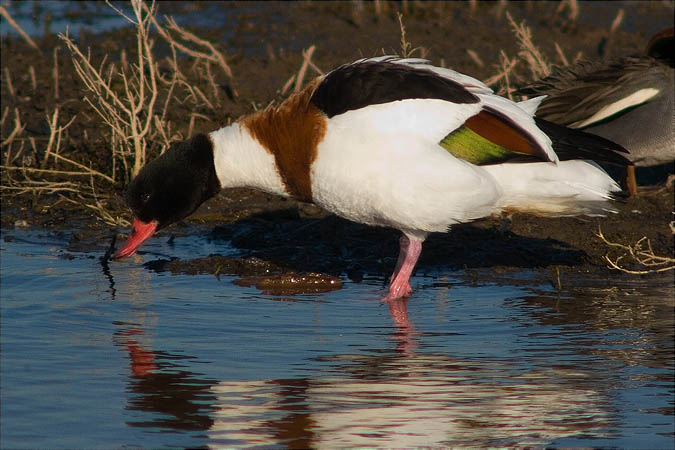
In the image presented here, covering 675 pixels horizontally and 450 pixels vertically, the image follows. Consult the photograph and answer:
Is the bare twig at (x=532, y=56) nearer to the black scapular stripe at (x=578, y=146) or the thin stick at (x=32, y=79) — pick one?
the black scapular stripe at (x=578, y=146)

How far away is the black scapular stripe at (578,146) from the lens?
595cm

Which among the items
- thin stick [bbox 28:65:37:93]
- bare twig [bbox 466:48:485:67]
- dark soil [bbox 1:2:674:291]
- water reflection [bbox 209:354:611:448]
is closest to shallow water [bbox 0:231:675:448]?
water reflection [bbox 209:354:611:448]

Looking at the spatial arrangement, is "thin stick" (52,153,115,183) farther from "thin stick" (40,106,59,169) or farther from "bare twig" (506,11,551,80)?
"bare twig" (506,11,551,80)

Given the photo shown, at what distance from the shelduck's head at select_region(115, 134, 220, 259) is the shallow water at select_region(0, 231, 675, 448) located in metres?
0.46

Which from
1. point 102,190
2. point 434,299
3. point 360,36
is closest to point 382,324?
point 434,299

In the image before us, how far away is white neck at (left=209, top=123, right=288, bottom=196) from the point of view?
6.11m

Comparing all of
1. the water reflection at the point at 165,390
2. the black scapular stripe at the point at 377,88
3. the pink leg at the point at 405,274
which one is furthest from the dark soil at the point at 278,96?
the water reflection at the point at 165,390

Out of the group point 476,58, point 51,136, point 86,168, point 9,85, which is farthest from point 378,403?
point 9,85

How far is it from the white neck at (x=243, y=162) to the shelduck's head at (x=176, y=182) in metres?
0.08

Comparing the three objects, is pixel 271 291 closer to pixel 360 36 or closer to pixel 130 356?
pixel 130 356

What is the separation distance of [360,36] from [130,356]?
691 centimetres

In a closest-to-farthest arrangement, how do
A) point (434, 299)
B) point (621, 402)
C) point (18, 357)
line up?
point (621, 402) < point (18, 357) < point (434, 299)

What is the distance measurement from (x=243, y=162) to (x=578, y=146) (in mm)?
1745

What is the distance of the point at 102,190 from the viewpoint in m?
8.50
